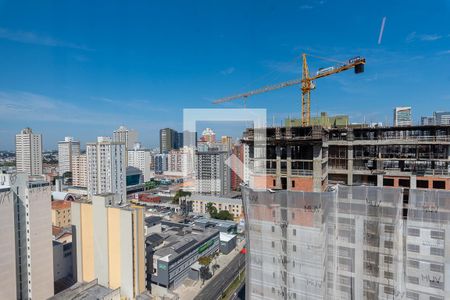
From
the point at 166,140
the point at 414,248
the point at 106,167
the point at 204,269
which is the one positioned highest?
the point at 166,140

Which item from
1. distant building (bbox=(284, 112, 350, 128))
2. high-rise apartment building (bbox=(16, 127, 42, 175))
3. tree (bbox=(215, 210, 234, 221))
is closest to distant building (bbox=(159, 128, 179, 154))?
high-rise apartment building (bbox=(16, 127, 42, 175))

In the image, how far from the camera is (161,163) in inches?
1069

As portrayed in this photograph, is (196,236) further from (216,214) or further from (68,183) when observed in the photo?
(68,183)

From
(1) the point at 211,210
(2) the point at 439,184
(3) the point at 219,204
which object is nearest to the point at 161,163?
(3) the point at 219,204

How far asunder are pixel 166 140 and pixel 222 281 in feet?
80.0

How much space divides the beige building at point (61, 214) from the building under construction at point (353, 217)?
11.4 m

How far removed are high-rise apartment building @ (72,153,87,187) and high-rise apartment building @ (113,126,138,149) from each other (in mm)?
8566

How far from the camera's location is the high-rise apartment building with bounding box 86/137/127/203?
1412 cm

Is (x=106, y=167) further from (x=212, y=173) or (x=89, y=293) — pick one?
(x=89, y=293)

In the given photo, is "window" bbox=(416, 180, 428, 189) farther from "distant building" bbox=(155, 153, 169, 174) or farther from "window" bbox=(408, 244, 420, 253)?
"distant building" bbox=(155, 153, 169, 174)

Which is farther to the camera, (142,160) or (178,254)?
(142,160)

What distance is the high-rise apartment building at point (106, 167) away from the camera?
556 inches

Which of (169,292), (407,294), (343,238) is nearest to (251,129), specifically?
(343,238)

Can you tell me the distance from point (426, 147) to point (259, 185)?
2.21 m
